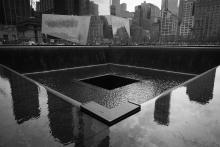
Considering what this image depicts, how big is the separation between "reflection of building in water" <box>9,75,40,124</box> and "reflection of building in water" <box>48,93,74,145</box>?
0.12 metres

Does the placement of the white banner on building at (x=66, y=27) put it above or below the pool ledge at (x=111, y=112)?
above

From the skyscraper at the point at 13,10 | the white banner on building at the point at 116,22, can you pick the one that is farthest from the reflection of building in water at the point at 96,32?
the skyscraper at the point at 13,10

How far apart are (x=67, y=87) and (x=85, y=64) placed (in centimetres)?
357

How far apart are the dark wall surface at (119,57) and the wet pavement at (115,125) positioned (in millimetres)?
4503

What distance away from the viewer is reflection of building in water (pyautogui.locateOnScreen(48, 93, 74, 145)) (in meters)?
0.91

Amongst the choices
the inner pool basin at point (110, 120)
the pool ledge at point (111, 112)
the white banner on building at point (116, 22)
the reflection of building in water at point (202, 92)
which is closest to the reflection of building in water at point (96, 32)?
the white banner on building at point (116, 22)

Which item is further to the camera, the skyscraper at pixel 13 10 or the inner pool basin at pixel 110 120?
the skyscraper at pixel 13 10

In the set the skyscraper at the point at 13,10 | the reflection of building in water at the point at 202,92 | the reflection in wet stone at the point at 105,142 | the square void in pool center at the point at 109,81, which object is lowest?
the square void in pool center at the point at 109,81

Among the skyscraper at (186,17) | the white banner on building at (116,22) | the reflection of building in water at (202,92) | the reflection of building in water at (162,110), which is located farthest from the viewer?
the skyscraper at (186,17)

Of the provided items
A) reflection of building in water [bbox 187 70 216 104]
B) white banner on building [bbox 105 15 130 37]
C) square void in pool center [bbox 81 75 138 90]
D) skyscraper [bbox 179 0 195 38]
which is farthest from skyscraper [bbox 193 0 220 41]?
reflection of building in water [bbox 187 70 216 104]

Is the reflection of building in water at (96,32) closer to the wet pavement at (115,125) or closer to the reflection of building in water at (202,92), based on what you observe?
the reflection of building in water at (202,92)

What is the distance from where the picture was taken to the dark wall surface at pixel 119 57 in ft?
17.3

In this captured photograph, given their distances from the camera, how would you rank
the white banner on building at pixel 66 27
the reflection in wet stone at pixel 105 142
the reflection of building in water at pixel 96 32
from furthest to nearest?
the reflection of building in water at pixel 96 32 → the white banner on building at pixel 66 27 → the reflection in wet stone at pixel 105 142

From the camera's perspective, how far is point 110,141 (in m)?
0.85
